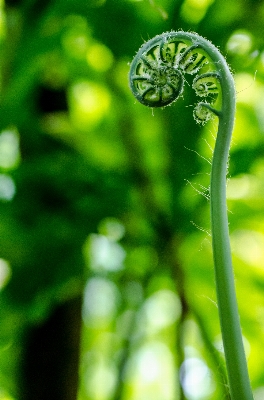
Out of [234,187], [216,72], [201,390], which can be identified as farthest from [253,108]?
[216,72]

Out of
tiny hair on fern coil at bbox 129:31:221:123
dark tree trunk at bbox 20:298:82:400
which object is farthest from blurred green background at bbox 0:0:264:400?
tiny hair on fern coil at bbox 129:31:221:123

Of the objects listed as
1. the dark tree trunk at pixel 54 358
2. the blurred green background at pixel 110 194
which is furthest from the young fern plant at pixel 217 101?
the dark tree trunk at pixel 54 358

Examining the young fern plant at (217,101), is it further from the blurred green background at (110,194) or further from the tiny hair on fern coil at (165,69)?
the blurred green background at (110,194)

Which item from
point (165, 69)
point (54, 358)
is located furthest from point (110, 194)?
point (165, 69)

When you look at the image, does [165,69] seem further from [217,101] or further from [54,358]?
[54,358]

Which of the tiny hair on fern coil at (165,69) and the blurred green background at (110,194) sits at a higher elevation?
the blurred green background at (110,194)

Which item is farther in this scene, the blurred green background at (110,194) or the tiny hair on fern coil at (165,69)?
the blurred green background at (110,194)

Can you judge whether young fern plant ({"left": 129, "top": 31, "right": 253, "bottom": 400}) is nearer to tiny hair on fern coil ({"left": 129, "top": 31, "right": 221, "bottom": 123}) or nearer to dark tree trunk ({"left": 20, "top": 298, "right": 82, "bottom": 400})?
tiny hair on fern coil ({"left": 129, "top": 31, "right": 221, "bottom": 123})

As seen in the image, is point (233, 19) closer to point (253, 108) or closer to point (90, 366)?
point (253, 108)
